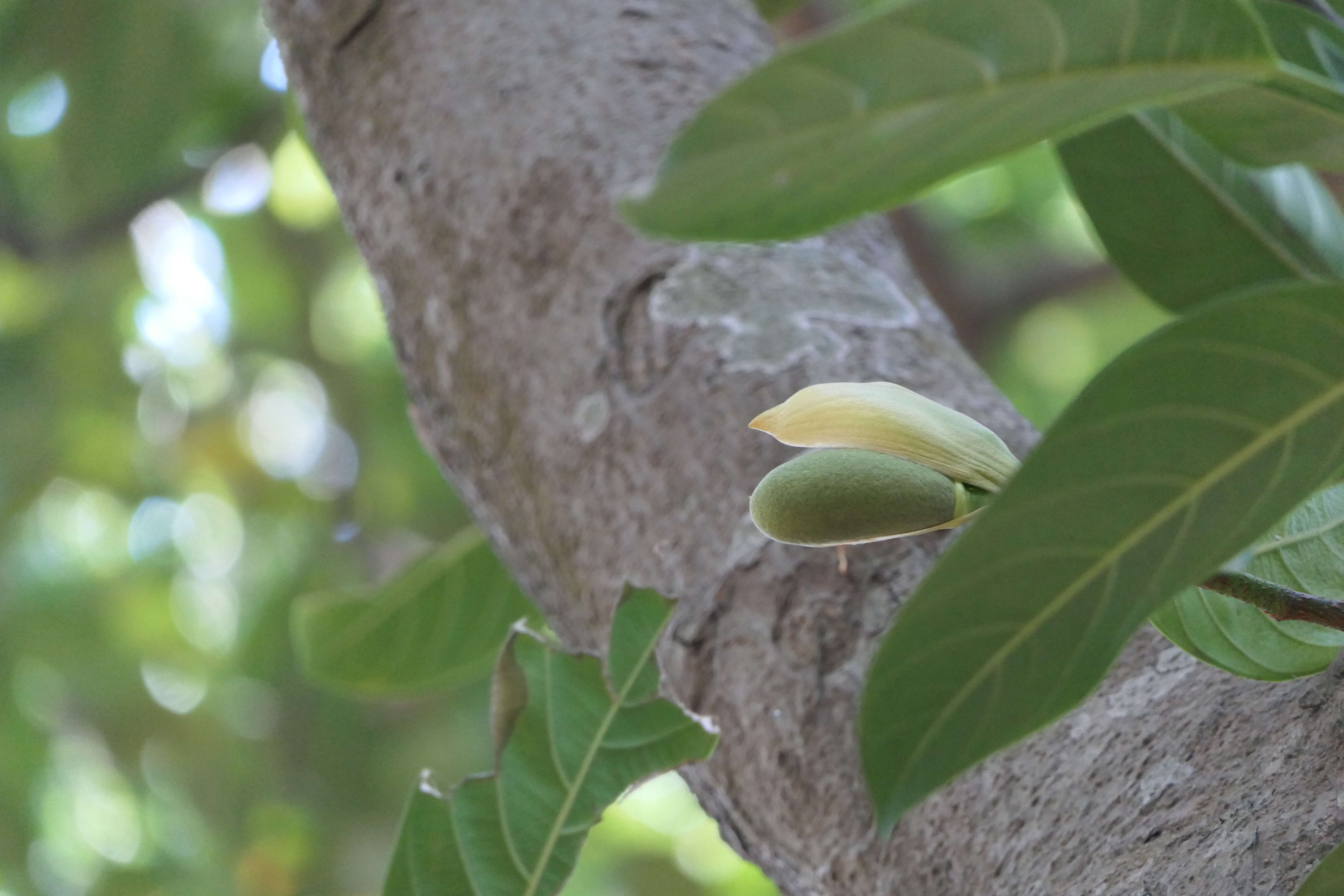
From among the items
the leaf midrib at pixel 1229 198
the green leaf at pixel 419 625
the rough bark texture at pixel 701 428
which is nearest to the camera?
the rough bark texture at pixel 701 428

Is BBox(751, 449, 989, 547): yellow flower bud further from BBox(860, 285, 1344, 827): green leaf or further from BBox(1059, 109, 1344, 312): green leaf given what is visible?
BBox(1059, 109, 1344, 312): green leaf

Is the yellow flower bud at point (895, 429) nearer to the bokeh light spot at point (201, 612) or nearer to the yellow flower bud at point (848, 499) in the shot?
the yellow flower bud at point (848, 499)

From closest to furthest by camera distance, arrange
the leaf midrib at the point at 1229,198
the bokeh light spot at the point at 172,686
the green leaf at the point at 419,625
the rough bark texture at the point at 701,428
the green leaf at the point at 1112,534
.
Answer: the green leaf at the point at 1112,534
the rough bark texture at the point at 701,428
the leaf midrib at the point at 1229,198
the green leaf at the point at 419,625
the bokeh light spot at the point at 172,686

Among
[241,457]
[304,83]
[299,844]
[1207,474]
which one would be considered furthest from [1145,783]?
[241,457]

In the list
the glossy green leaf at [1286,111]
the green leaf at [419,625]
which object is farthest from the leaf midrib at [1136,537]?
the green leaf at [419,625]

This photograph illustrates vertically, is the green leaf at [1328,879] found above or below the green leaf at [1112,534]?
below
